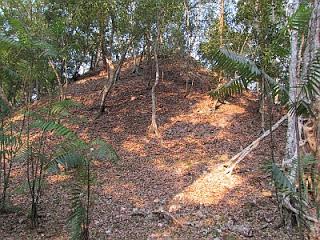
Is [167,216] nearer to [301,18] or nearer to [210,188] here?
[210,188]

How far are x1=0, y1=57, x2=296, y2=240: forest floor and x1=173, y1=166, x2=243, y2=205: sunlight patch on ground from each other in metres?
0.02

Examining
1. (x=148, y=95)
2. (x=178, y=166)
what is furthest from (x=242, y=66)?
(x=148, y=95)

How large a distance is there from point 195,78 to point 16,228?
14.0 m

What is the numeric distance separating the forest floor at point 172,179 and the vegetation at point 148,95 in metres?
0.08

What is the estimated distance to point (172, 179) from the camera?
934 centimetres

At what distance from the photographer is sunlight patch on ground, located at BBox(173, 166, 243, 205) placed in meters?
7.96

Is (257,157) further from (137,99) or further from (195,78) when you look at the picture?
(195,78)

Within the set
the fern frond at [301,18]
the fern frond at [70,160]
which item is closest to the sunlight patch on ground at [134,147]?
the fern frond at [70,160]

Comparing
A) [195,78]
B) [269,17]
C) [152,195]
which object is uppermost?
[269,17]

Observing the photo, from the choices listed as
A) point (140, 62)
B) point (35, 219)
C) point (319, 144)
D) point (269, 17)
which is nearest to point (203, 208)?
point (35, 219)

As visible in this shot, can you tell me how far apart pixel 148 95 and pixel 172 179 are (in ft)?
24.7

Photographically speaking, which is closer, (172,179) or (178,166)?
(172,179)

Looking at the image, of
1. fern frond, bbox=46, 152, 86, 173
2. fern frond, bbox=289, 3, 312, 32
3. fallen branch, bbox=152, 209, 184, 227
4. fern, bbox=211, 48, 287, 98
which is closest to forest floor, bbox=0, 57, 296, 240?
fallen branch, bbox=152, 209, 184, 227

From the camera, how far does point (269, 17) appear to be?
11156 mm
